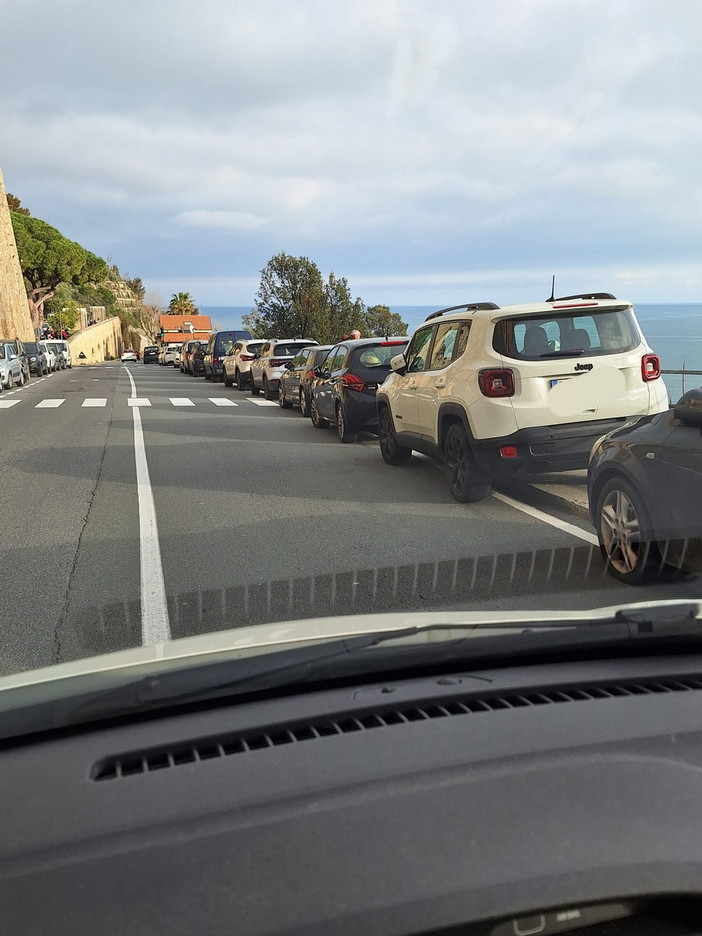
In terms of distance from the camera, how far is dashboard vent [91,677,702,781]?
2.04 metres

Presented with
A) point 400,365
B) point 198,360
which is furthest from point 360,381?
point 198,360

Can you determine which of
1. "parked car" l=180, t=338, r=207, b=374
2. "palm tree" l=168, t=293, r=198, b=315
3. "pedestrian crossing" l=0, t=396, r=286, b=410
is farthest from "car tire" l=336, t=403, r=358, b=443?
"palm tree" l=168, t=293, r=198, b=315

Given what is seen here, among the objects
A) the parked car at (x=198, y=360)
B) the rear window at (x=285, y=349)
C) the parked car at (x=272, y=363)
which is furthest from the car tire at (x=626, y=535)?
the parked car at (x=198, y=360)

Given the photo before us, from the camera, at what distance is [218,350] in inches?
1494

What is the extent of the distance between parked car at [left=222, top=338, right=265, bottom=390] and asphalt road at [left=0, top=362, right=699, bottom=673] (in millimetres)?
16912

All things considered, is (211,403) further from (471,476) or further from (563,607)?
(563,607)

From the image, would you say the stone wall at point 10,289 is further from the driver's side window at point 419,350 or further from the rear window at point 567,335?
the rear window at point 567,335

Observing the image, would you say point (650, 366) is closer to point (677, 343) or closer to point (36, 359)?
point (677, 343)

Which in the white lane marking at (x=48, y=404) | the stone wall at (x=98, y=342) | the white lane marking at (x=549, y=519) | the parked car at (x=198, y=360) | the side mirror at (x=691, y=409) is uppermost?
the side mirror at (x=691, y=409)

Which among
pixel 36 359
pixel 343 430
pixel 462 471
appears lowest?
pixel 36 359

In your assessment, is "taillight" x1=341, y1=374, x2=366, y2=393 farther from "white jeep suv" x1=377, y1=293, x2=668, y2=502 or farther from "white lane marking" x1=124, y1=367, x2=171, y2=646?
"white jeep suv" x1=377, y1=293, x2=668, y2=502

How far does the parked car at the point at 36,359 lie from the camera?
46.4 meters

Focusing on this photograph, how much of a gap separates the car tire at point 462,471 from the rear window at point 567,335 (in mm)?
961

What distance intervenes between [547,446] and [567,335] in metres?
1.10
